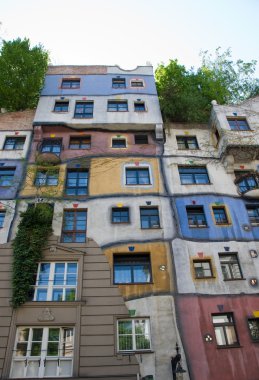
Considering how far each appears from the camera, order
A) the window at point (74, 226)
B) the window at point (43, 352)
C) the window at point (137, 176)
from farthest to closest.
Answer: the window at point (137, 176) < the window at point (74, 226) < the window at point (43, 352)

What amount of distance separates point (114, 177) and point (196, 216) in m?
4.77

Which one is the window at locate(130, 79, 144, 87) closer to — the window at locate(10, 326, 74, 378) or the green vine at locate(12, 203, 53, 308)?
the green vine at locate(12, 203, 53, 308)

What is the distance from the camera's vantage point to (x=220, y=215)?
15672 mm

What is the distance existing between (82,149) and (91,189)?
3.14 meters

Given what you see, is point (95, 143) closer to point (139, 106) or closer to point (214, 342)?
point (139, 106)

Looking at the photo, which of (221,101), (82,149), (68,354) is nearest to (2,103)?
(82,149)

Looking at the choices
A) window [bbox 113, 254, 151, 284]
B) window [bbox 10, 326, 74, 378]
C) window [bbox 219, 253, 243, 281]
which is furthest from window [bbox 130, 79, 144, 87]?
window [bbox 10, 326, 74, 378]

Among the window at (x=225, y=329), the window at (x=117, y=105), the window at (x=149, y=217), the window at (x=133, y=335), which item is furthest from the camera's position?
the window at (x=117, y=105)

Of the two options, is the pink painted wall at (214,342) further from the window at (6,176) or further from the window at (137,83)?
the window at (137,83)

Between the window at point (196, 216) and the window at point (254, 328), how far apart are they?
4605 millimetres

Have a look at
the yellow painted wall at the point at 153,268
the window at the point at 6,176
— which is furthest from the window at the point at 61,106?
the yellow painted wall at the point at 153,268

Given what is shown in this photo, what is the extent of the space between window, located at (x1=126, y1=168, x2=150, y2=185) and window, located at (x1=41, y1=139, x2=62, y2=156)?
174 inches

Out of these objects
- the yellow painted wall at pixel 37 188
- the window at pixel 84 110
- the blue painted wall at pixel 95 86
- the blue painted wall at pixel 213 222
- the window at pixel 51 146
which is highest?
the blue painted wall at pixel 95 86

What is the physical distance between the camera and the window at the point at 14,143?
722 inches
